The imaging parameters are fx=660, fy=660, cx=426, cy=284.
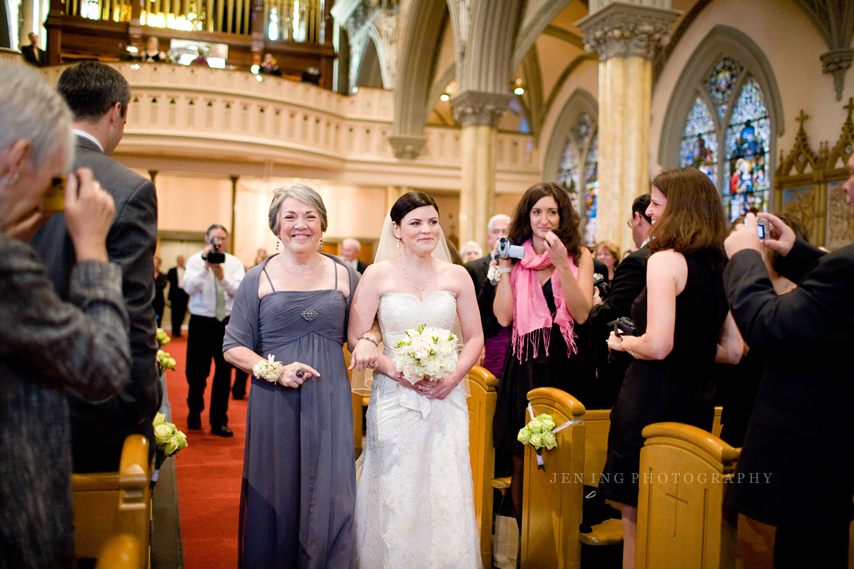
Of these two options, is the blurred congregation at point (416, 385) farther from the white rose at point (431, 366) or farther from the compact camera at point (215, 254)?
the white rose at point (431, 366)

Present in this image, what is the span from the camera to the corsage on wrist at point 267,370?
2697 millimetres

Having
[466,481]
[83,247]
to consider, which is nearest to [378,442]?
[466,481]

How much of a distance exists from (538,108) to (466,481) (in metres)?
16.4


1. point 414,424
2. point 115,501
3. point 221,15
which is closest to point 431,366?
point 414,424

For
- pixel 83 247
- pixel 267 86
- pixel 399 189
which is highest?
pixel 267 86

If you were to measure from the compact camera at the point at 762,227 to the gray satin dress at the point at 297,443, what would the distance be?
1696 millimetres

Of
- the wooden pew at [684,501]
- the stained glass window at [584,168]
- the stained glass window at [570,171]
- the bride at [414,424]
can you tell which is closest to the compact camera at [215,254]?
the bride at [414,424]

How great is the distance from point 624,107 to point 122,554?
7344 millimetres

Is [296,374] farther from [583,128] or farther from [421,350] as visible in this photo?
[583,128]

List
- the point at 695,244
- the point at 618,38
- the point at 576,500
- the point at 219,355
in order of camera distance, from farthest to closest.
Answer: the point at 618,38
the point at 219,355
the point at 576,500
the point at 695,244

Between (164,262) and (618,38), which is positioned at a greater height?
(618,38)

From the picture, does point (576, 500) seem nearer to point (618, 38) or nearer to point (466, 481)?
point (466, 481)

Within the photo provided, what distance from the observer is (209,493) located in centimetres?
455

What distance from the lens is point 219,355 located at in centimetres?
612
